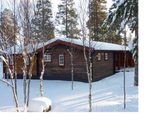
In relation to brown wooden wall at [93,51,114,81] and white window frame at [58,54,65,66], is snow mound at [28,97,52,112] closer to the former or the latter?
brown wooden wall at [93,51,114,81]

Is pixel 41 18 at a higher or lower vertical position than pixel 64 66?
higher

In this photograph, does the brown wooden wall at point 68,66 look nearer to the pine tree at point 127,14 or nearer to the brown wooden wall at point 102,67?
the brown wooden wall at point 102,67

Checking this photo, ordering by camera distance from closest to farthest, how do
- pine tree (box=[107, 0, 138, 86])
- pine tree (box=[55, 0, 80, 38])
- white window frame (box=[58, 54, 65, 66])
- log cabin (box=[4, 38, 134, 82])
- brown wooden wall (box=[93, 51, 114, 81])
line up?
pine tree (box=[107, 0, 138, 86])
pine tree (box=[55, 0, 80, 38])
log cabin (box=[4, 38, 134, 82])
brown wooden wall (box=[93, 51, 114, 81])
white window frame (box=[58, 54, 65, 66])

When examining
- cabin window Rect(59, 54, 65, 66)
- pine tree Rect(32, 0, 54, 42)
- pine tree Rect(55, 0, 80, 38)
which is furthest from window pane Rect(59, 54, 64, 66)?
pine tree Rect(32, 0, 54, 42)

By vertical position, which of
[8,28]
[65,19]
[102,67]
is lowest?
[102,67]

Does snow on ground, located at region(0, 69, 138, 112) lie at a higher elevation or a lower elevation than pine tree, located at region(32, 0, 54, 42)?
lower

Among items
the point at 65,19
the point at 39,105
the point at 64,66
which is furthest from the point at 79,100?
the point at 64,66

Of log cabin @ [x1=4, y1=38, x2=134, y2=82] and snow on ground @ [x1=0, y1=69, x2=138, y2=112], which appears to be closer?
snow on ground @ [x1=0, y1=69, x2=138, y2=112]

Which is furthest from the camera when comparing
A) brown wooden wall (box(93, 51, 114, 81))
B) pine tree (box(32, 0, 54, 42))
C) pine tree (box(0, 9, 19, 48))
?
brown wooden wall (box(93, 51, 114, 81))

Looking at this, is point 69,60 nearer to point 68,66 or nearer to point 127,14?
point 68,66
